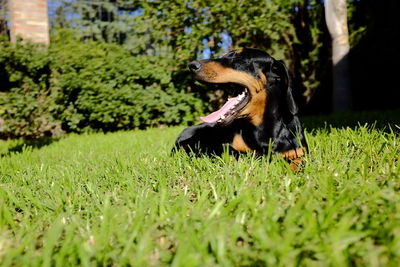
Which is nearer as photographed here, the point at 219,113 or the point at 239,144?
the point at 219,113

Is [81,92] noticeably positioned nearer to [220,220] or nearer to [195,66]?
[195,66]

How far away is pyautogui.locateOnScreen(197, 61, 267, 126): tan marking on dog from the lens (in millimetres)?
2477

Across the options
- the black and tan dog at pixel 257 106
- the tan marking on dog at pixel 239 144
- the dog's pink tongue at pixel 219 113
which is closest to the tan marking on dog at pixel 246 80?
the black and tan dog at pixel 257 106

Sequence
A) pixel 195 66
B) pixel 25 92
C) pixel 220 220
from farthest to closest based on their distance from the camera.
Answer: pixel 25 92
pixel 195 66
pixel 220 220

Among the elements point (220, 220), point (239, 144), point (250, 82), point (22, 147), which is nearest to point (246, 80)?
point (250, 82)

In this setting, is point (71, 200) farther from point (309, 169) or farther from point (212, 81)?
point (309, 169)

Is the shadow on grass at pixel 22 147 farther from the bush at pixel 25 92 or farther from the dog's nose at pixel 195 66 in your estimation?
the dog's nose at pixel 195 66

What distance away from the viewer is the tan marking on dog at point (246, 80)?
97.5 inches

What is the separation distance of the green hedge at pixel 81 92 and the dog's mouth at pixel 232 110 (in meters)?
4.43

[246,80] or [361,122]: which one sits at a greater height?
[246,80]

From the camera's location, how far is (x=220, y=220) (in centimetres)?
130

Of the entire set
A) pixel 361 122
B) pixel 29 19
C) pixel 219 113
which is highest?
pixel 29 19

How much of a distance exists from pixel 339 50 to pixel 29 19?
7714 mm

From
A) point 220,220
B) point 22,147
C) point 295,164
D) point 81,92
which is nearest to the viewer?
point 220,220
